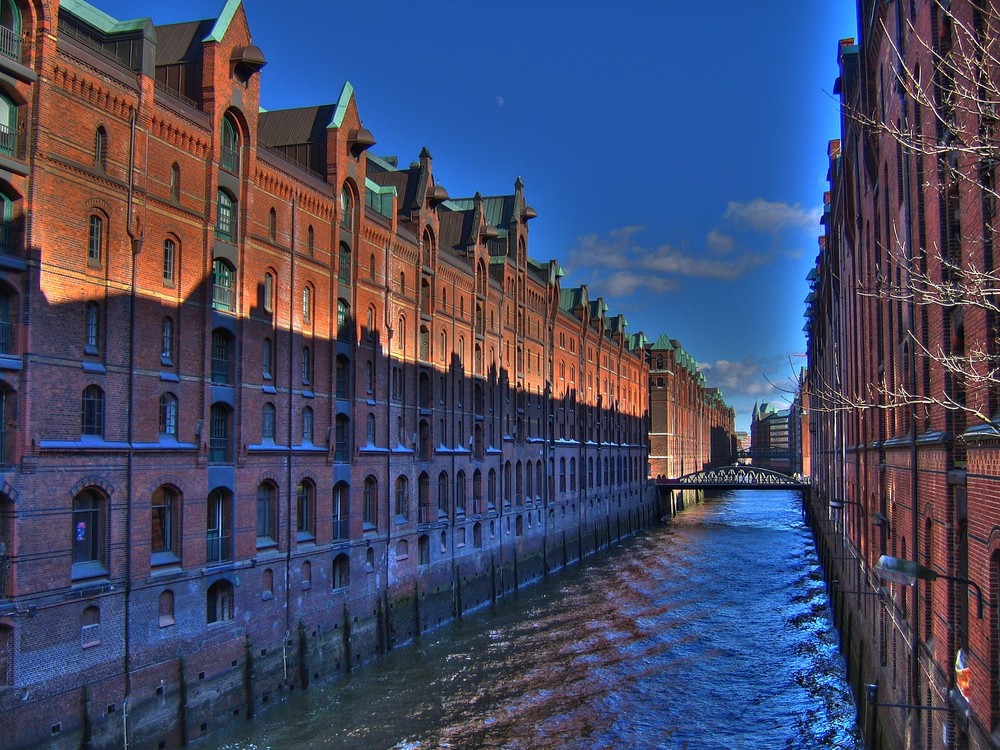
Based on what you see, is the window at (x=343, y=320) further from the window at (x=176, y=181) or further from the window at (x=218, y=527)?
the window at (x=176, y=181)

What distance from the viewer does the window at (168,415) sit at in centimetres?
2269

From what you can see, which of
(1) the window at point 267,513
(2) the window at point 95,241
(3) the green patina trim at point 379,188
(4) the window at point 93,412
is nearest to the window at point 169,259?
(2) the window at point 95,241

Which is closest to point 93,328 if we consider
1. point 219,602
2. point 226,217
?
point 226,217

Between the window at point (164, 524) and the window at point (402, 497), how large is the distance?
43.5 ft

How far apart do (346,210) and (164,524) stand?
14241 mm

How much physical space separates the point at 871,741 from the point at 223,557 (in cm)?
1748

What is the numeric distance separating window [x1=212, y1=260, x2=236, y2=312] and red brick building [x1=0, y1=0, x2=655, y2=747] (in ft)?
0.41

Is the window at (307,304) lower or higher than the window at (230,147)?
lower

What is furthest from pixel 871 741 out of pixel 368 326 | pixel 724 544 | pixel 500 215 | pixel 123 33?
pixel 724 544

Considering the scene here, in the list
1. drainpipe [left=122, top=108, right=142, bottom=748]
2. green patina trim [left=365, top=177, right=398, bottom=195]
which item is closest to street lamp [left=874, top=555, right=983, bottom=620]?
drainpipe [left=122, top=108, right=142, bottom=748]

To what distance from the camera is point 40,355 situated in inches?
742

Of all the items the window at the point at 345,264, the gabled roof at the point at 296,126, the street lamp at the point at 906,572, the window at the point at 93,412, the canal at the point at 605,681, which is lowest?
the canal at the point at 605,681

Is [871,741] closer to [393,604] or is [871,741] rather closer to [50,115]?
[393,604]

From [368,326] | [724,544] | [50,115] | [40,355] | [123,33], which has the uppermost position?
[123,33]
